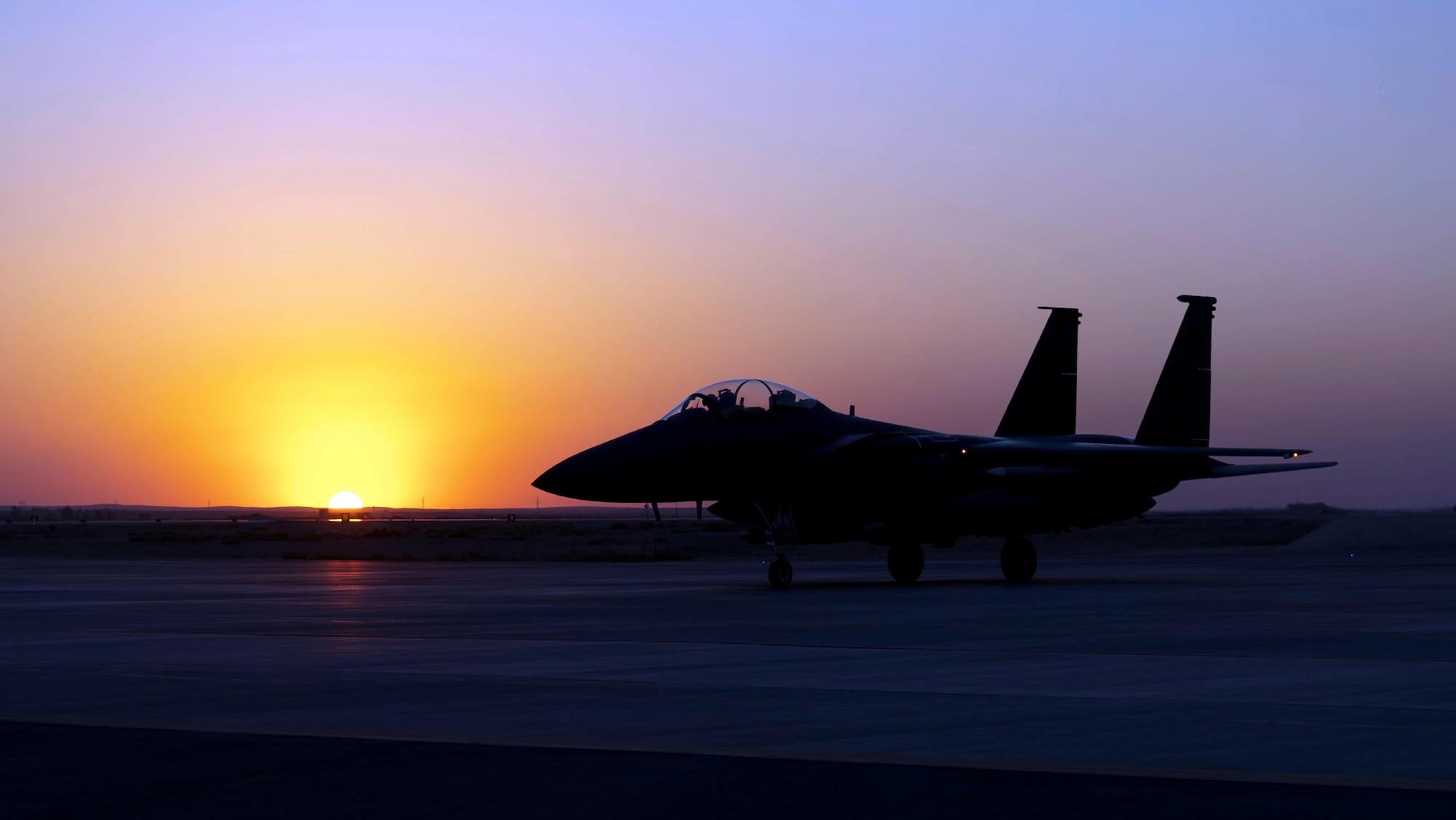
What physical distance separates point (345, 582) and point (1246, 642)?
2234 centimetres

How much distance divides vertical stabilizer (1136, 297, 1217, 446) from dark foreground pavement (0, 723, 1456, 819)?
1120 inches

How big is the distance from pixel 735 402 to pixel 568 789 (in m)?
22.4

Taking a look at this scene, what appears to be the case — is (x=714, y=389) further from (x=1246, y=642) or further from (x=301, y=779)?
(x=301, y=779)

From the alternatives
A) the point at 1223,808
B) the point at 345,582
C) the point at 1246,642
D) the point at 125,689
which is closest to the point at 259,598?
the point at 345,582

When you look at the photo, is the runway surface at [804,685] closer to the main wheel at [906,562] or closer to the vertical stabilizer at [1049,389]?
the main wheel at [906,562]

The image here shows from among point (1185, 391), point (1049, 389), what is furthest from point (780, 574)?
point (1185, 391)

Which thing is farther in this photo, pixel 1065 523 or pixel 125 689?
pixel 1065 523

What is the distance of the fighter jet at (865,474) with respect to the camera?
2967cm

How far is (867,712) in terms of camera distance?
11414 mm

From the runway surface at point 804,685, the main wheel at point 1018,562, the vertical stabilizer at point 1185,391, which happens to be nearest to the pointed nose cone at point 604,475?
the runway surface at point 804,685

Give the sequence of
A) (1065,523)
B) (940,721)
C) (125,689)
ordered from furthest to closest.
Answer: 1. (1065,523)
2. (125,689)
3. (940,721)

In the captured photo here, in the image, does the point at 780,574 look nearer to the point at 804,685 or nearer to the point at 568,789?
the point at 804,685

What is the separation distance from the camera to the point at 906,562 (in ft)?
108

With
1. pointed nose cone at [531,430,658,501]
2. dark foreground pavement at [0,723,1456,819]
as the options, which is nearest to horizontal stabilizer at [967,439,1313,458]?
pointed nose cone at [531,430,658,501]
